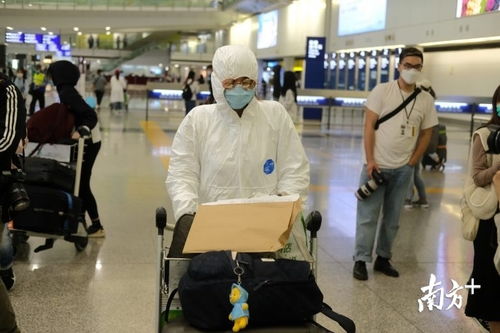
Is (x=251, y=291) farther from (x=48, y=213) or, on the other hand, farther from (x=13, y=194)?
(x=48, y=213)

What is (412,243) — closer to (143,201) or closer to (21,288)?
(143,201)

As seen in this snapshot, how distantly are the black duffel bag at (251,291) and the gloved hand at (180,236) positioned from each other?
0.72ft

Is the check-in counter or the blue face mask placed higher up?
the blue face mask

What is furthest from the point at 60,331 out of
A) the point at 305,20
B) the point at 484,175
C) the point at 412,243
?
the point at 305,20

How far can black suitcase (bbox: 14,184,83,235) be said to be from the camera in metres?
5.01

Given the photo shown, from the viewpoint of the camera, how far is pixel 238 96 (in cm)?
283

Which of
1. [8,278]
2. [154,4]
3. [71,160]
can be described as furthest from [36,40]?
[154,4]

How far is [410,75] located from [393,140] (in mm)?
525

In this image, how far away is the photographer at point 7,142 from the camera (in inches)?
121

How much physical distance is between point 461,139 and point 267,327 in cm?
1815

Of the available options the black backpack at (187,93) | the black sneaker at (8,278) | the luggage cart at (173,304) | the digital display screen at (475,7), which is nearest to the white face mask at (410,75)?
the luggage cart at (173,304)

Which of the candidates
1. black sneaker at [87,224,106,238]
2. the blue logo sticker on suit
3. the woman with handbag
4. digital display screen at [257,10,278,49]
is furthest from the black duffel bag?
digital display screen at [257,10,278,49]

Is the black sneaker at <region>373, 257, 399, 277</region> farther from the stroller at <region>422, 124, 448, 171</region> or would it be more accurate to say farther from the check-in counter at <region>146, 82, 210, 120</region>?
the check-in counter at <region>146, 82, 210, 120</region>

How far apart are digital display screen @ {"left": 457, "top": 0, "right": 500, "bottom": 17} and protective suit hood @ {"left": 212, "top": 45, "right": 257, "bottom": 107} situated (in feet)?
54.5
